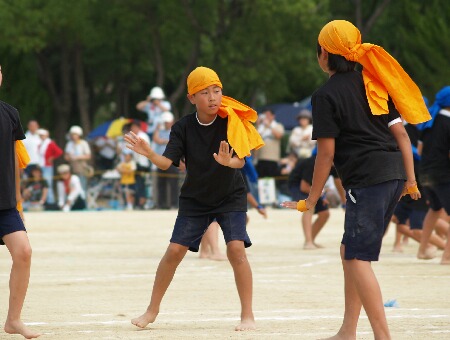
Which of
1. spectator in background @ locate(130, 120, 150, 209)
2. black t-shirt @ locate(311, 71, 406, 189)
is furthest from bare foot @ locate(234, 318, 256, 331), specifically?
spectator in background @ locate(130, 120, 150, 209)

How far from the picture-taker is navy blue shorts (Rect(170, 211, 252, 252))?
9000mm

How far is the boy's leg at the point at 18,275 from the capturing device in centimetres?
818

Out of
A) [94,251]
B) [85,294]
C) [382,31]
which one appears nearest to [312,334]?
[85,294]

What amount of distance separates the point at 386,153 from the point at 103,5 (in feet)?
→ 120

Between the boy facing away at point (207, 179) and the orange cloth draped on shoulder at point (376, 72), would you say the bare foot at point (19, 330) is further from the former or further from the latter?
the orange cloth draped on shoulder at point (376, 72)

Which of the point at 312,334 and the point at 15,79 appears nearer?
the point at 312,334

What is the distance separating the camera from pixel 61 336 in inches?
331

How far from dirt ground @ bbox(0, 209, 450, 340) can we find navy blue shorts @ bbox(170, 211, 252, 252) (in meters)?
0.57

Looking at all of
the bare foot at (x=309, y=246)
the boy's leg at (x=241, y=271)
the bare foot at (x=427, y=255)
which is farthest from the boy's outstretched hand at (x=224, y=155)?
the bare foot at (x=309, y=246)

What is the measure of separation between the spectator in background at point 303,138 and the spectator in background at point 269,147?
327mm

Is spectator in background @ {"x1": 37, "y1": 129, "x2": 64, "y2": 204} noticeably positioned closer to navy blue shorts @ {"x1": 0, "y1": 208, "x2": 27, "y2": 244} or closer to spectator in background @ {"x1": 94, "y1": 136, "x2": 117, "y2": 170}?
spectator in background @ {"x1": 94, "y1": 136, "x2": 117, "y2": 170}

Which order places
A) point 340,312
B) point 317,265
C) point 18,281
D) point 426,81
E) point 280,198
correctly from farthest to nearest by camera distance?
1. point 426,81
2. point 280,198
3. point 317,265
4. point 340,312
5. point 18,281

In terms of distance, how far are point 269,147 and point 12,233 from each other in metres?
20.9

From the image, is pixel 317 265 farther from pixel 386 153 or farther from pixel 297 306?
pixel 386 153
